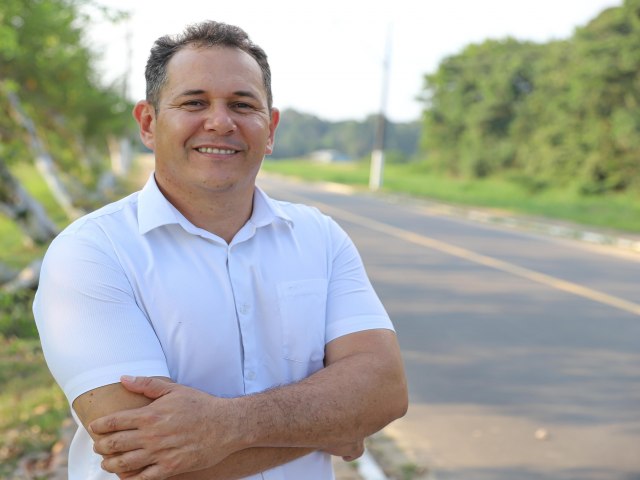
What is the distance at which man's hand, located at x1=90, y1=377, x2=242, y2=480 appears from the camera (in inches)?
76.4

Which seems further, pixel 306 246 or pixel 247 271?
pixel 306 246

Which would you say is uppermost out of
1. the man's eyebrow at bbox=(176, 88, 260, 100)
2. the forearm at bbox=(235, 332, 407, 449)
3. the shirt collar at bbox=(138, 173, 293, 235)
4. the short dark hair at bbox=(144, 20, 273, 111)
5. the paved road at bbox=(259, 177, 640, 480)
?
the short dark hair at bbox=(144, 20, 273, 111)

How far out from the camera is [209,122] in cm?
228

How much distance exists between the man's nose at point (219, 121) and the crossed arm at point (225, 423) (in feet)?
2.15

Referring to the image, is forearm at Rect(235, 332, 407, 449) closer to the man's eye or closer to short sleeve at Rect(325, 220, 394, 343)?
short sleeve at Rect(325, 220, 394, 343)

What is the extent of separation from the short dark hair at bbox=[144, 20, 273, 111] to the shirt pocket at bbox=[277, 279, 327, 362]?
549mm

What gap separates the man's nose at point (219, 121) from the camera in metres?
2.27

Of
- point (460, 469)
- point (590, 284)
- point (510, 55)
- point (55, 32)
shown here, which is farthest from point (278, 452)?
point (510, 55)

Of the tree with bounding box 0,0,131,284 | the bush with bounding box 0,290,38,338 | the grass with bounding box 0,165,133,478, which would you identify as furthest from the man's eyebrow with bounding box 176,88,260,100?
the tree with bounding box 0,0,131,284

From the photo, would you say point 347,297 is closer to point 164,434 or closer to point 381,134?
point 164,434

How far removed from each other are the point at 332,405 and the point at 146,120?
95 cm

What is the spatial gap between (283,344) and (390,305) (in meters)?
7.73

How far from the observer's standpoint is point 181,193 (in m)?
2.34

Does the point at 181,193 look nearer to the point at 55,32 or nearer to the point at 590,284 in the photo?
the point at 590,284
